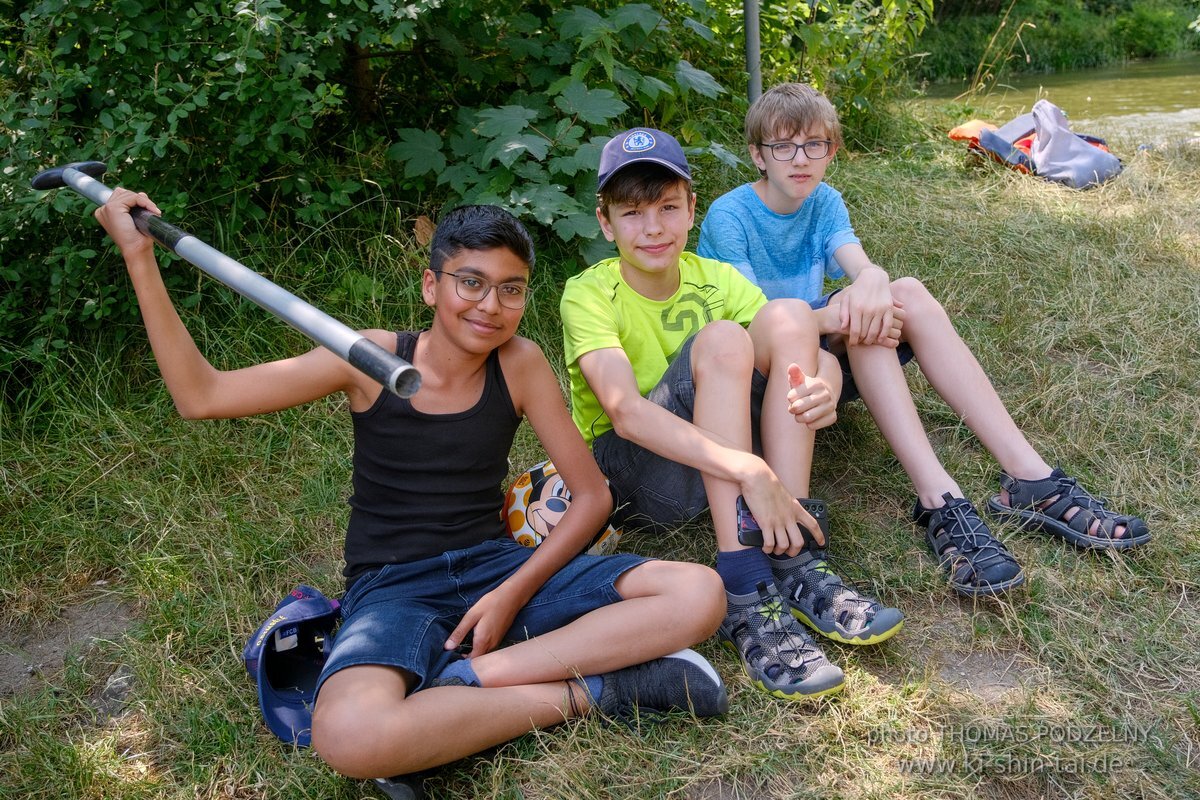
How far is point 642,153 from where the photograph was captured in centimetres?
228

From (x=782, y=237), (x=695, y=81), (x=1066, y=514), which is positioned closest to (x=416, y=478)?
(x=782, y=237)

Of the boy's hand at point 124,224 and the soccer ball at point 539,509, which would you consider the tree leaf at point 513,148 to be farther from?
the boy's hand at point 124,224

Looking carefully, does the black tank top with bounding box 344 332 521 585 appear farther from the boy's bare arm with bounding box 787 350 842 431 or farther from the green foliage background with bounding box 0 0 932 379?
the green foliage background with bounding box 0 0 932 379

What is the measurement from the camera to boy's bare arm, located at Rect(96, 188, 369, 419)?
185cm

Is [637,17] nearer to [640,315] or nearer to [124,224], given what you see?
[640,315]

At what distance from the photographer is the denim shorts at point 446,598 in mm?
1864

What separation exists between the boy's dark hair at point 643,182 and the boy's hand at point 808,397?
0.50m

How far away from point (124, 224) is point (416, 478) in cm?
72

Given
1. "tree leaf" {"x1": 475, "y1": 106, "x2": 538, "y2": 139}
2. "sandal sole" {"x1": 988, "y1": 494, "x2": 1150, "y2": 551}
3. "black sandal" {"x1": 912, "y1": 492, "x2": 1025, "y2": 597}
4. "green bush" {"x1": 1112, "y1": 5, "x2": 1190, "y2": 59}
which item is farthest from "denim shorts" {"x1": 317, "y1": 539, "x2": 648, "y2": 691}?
"green bush" {"x1": 1112, "y1": 5, "x2": 1190, "y2": 59}

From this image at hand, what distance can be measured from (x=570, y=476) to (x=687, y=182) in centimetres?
73

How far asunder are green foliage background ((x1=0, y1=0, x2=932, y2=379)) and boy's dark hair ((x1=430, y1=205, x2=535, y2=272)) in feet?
3.06

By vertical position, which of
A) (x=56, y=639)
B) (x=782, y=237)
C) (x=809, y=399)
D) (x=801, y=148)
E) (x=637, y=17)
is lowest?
(x=56, y=639)

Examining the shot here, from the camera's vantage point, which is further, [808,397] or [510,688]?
[808,397]

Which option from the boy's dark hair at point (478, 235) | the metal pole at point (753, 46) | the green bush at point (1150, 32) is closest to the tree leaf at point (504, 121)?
the boy's dark hair at point (478, 235)
